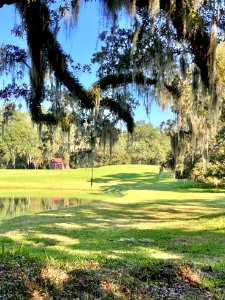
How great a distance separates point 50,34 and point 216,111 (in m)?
4.68

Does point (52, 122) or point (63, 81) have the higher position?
point (63, 81)

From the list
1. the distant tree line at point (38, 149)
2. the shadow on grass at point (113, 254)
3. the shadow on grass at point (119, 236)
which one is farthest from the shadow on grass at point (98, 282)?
the distant tree line at point (38, 149)

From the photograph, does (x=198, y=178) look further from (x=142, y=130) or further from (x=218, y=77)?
(x=142, y=130)

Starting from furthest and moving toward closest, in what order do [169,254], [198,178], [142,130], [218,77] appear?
[142,130]
[198,178]
[218,77]
[169,254]

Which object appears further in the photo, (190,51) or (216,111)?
(216,111)

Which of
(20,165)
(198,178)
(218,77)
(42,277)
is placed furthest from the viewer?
(20,165)

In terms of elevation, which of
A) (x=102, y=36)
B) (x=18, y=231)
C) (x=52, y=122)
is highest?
(x=102, y=36)

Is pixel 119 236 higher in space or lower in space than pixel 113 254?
lower

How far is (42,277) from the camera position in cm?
430

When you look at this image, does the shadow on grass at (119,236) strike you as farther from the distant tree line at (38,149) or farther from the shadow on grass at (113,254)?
the distant tree line at (38,149)

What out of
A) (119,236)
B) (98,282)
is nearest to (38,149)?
(119,236)

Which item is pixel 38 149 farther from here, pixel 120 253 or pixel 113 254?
pixel 113 254

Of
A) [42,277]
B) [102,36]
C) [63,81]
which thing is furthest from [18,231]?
[42,277]

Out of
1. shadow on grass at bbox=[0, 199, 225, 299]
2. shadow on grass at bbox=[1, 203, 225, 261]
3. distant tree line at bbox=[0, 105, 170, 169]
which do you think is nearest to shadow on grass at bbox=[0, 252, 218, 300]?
shadow on grass at bbox=[0, 199, 225, 299]
